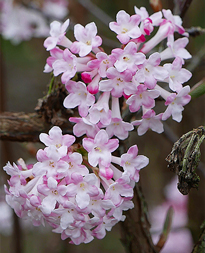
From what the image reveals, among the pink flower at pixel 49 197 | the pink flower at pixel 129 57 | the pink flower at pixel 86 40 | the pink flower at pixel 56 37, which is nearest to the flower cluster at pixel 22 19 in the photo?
the pink flower at pixel 56 37

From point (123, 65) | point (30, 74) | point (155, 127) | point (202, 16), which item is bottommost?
point (30, 74)

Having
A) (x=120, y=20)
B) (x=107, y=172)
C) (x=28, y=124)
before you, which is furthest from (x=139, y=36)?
(x=28, y=124)

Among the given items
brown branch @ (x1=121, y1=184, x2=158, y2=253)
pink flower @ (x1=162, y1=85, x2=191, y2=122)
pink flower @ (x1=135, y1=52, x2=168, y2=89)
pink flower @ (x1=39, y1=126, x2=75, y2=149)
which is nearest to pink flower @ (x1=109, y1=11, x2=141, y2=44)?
pink flower @ (x1=135, y1=52, x2=168, y2=89)

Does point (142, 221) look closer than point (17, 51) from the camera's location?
Yes

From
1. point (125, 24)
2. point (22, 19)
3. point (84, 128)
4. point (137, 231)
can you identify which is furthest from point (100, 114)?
point (22, 19)

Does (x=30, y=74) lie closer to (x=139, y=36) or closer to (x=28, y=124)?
(x=28, y=124)

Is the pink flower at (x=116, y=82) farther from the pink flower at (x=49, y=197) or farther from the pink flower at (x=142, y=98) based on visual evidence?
the pink flower at (x=49, y=197)
